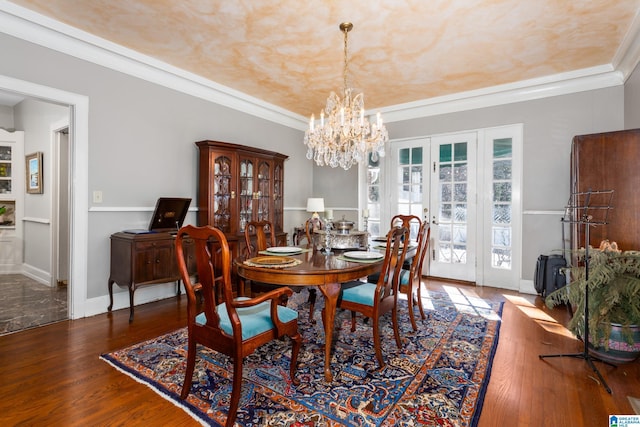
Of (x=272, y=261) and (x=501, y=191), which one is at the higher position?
(x=501, y=191)

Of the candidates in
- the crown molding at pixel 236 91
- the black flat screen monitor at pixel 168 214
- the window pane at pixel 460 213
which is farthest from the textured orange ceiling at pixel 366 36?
the window pane at pixel 460 213

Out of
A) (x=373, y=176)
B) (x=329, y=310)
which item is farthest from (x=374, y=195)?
(x=329, y=310)

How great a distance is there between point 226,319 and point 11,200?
5.40 meters

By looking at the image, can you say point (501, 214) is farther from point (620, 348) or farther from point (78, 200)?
point (78, 200)

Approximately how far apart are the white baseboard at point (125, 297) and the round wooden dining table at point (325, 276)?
6.68 ft

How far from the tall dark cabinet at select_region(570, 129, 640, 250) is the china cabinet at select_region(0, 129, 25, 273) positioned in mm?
7394

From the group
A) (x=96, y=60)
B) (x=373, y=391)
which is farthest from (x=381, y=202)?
(x=96, y=60)

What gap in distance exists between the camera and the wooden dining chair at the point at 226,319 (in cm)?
158

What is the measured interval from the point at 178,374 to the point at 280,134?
13.5 feet

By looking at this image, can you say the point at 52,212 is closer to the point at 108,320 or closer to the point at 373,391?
the point at 108,320

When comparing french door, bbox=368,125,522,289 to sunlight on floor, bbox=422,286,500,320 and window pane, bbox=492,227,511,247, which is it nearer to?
window pane, bbox=492,227,511,247

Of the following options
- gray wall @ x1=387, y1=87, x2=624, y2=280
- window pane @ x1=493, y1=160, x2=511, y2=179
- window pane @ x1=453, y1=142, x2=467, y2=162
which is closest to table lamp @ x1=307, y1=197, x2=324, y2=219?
window pane @ x1=453, y1=142, x2=467, y2=162

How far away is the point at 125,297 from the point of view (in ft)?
11.3

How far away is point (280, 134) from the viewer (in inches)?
213
